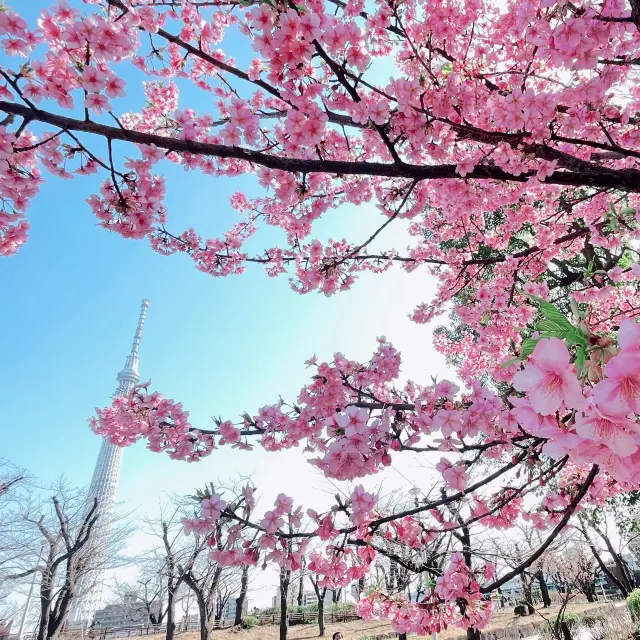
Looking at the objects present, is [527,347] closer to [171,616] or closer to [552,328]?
[552,328]

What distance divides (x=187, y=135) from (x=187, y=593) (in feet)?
114

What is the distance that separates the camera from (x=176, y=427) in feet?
13.6

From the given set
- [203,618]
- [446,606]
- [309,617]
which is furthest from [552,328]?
[309,617]

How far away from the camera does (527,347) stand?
1.07 meters

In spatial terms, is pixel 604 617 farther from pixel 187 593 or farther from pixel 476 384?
pixel 187 593

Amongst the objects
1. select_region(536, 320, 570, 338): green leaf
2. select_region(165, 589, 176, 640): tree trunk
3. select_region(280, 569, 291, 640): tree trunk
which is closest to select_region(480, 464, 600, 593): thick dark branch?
select_region(536, 320, 570, 338): green leaf

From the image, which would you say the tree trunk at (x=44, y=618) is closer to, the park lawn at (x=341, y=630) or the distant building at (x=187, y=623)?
the park lawn at (x=341, y=630)

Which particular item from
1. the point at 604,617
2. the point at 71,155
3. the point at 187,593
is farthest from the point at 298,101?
the point at 187,593

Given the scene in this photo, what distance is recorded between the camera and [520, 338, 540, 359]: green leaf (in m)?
1.04

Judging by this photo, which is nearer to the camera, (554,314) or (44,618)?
(554,314)

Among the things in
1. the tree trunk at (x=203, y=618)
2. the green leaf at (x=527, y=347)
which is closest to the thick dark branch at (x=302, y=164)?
the green leaf at (x=527, y=347)

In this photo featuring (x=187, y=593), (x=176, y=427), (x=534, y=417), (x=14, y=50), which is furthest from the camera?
(x=187, y=593)

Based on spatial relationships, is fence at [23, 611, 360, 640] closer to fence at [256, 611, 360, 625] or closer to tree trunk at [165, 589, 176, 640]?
fence at [256, 611, 360, 625]

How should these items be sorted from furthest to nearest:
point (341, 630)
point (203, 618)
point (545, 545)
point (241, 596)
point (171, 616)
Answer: point (241, 596) → point (341, 630) → point (171, 616) → point (203, 618) → point (545, 545)
